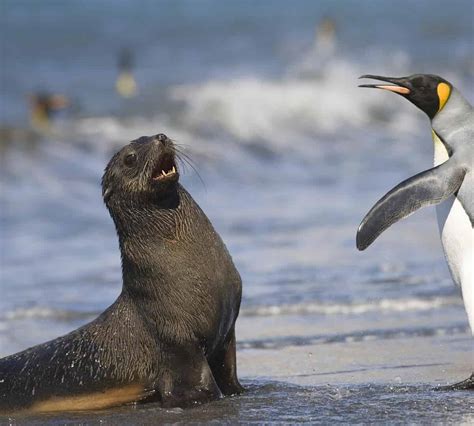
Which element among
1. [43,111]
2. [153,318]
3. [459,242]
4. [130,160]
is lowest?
[153,318]

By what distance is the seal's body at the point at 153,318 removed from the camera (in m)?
6.34

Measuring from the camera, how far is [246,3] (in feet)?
153

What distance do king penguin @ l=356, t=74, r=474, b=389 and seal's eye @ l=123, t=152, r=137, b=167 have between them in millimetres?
1132

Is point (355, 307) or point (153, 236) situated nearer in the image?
point (153, 236)

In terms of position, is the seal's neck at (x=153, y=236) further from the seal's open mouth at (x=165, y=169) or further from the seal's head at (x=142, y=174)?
the seal's open mouth at (x=165, y=169)

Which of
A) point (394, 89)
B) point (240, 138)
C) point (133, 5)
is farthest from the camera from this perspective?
point (133, 5)

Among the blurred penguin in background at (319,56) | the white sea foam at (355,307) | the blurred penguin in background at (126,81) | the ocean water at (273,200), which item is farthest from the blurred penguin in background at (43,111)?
the white sea foam at (355,307)

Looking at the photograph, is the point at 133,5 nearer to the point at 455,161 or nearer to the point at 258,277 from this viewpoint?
the point at 258,277

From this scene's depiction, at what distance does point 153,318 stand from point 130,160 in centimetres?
77

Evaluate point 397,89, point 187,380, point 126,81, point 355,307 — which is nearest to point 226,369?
point 187,380

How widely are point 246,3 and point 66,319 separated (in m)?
38.5

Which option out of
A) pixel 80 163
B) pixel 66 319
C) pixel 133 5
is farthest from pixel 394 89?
pixel 133 5

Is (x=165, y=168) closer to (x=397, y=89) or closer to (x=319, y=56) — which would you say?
(x=397, y=89)

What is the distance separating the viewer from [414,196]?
644cm
